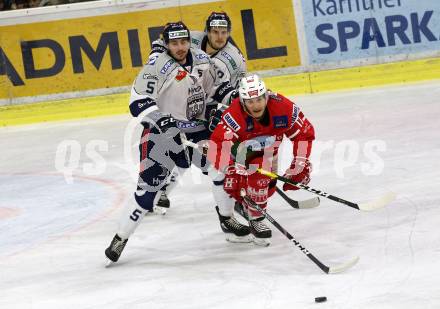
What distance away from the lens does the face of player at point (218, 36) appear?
801 centimetres

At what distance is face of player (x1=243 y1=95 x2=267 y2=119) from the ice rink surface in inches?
35.8

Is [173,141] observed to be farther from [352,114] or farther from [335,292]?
[352,114]

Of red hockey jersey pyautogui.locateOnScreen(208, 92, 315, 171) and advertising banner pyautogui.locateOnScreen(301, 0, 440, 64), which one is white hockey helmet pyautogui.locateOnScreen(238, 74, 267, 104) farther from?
advertising banner pyautogui.locateOnScreen(301, 0, 440, 64)

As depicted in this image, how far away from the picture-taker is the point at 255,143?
6887mm

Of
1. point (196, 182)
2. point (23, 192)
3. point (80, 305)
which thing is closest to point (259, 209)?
point (80, 305)

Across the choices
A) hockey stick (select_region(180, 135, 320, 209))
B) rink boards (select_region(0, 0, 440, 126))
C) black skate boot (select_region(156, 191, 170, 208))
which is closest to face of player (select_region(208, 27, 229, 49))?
hockey stick (select_region(180, 135, 320, 209))

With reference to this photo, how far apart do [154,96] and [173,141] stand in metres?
0.39

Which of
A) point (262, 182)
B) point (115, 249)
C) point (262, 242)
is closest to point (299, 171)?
point (262, 182)

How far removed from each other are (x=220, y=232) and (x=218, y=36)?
1.65 metres

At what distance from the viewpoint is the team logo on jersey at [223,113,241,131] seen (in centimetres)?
667

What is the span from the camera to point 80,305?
583 cm

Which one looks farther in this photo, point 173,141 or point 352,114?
point 352,114

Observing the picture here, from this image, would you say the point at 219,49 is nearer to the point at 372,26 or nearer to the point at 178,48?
the point at 178,48

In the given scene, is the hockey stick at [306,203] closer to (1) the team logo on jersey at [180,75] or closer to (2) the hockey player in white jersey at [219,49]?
(2) the hockey player in white jersey at [219,49]
